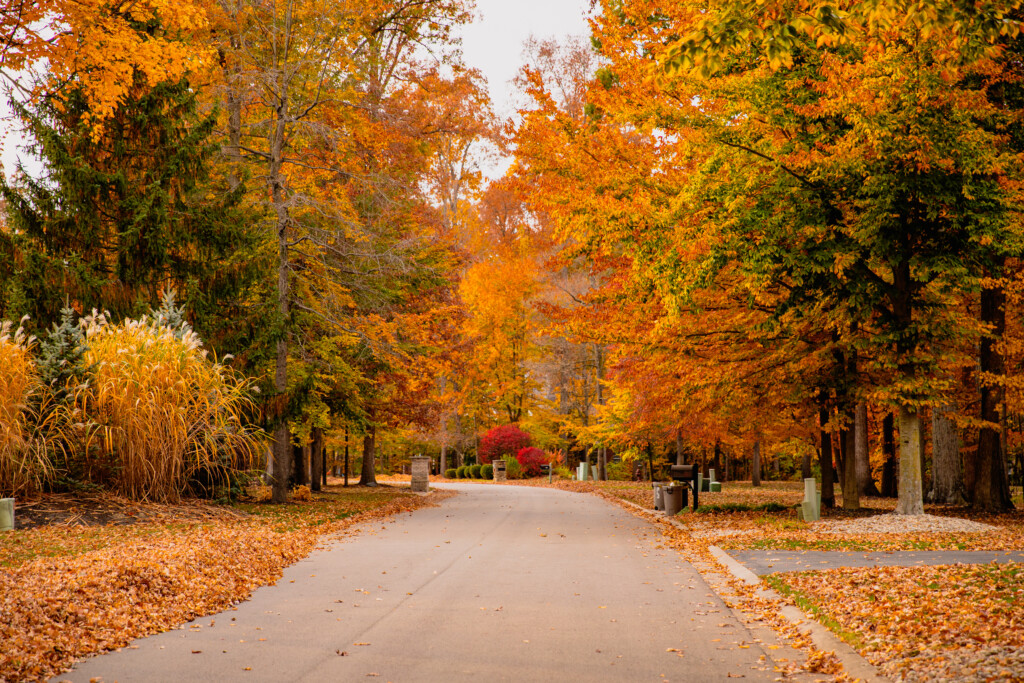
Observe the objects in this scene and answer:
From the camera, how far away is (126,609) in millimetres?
6863

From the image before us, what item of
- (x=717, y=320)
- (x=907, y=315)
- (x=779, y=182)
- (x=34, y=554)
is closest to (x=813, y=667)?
(x=34, y=554)

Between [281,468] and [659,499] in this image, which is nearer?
[281,468]

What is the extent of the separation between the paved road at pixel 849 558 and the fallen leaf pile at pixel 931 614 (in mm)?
599

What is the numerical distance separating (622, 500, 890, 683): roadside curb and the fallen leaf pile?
0.32ft

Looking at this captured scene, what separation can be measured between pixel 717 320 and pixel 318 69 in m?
11.1

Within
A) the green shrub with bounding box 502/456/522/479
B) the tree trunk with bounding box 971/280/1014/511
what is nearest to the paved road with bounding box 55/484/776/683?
the tree trunk with bounding box 971/280/1014/511

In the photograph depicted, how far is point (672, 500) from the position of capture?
18.7m

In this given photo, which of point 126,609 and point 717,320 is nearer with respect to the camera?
point 126,609

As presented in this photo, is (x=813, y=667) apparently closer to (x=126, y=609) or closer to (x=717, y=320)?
(x=126, y=609)

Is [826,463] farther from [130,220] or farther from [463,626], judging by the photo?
[130,220]

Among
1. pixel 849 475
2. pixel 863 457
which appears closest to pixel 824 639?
pixel 849 475

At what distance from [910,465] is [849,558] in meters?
5.35

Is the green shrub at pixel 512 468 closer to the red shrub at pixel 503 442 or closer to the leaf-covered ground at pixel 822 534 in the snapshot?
the red shrub at pixel 503 442

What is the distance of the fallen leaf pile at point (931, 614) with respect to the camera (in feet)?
17.5
